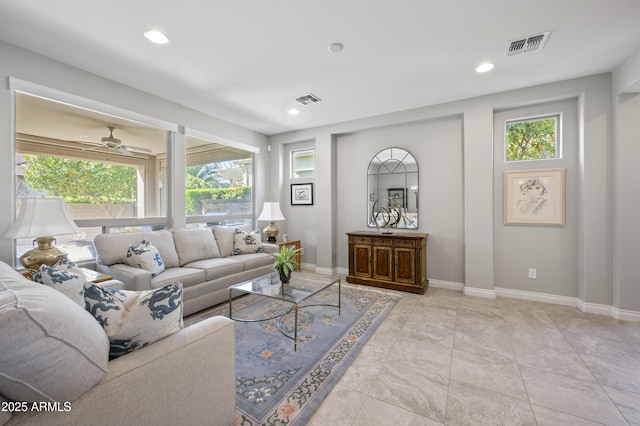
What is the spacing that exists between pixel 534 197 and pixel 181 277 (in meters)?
4.41

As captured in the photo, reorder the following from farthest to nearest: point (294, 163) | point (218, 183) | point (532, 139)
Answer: point (294, 163) < point (218, 183) < point (532, 139)

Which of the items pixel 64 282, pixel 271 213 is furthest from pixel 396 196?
pixel 64 282

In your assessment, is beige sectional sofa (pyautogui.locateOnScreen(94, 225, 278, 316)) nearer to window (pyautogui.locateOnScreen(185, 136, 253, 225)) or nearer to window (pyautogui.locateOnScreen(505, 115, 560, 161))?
window (pyautogui.locateOnScreen(185, 136, 253, 225))

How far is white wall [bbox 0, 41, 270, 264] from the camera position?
2463 mm

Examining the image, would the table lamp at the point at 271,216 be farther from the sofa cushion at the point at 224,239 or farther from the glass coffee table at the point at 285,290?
the glass coffee table at the point at 285,290

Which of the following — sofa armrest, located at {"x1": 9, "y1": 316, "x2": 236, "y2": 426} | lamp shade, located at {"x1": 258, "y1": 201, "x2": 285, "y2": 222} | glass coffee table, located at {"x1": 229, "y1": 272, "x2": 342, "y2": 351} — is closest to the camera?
sofa armrest, located at {"x1": 9, "y1": 316, "x2": 236, "y2": 426}

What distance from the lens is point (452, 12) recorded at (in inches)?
82.3

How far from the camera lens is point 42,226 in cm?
224

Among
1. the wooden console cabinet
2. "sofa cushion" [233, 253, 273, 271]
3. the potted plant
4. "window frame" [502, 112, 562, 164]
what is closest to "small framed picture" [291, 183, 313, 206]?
the wooden console cabinet

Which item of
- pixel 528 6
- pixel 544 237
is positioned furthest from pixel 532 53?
pixel 544 237

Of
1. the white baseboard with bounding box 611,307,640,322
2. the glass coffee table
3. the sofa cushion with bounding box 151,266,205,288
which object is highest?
the sofa cushion with bounding box 151,266,205,288

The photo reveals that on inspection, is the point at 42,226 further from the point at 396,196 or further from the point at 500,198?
the point at 500,198

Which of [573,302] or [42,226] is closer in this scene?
[42,226]

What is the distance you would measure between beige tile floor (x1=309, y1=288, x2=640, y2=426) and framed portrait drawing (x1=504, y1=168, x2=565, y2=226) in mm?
1177
